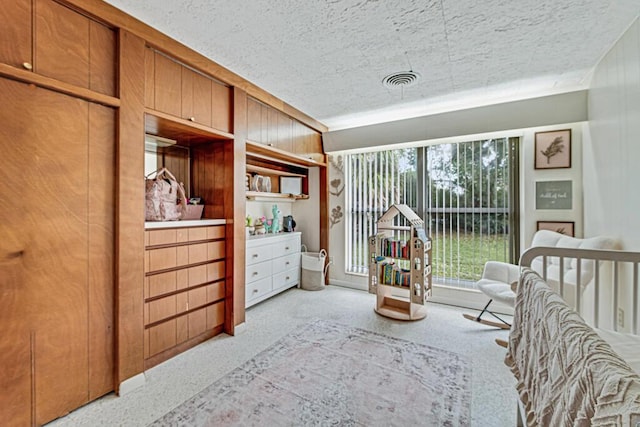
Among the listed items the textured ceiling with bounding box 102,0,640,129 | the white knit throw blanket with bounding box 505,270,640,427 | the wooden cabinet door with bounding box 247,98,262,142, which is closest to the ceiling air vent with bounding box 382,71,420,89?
the textured ceiling with bounding box 102,0,640,129

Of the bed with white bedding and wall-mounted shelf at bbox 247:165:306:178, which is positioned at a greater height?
wall-mounted shelf at bbox 247:165:306:178

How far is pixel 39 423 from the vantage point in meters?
1.47

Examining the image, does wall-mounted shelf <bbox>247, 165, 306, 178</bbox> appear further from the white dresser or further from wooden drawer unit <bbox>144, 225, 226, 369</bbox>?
wooden drawer unit <bbox>144, 225, 226, 369</bbox>

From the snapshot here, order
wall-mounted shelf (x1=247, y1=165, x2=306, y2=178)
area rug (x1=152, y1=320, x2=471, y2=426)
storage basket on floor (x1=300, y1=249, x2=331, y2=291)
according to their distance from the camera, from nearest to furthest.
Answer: area rug (x1=152, y1=320, x2=471, y2=426)
wall-mounted shelf (x1=247, y1=165, x2=306, y2=178)
storage basket on floor (x1=300, y1=249, x2=331, y2=291)

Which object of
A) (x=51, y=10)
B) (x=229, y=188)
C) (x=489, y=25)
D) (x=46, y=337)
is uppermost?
(x=489, y=25)

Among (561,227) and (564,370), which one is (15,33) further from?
(561,227)

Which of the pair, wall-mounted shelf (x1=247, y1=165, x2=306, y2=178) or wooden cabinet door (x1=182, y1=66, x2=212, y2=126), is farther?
wall-mounted shelf (x1=247, y1=165, x2=306, y2=178)

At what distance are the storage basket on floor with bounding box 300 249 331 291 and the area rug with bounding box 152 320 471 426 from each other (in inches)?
61.7

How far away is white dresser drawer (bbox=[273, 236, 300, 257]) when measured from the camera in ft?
11.7

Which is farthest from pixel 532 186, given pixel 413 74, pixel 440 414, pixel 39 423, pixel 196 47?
pixel 39 423

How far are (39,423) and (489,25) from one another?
3632 millimetres

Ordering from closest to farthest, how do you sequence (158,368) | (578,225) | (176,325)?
(158,368), (176,325), (578,225)

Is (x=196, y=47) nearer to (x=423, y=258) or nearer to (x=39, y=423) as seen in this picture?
(x=39, y=423)

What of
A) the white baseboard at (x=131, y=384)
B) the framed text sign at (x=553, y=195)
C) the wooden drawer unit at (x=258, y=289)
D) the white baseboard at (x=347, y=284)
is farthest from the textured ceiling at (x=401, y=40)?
the white baseboard at (x=347, y=284)
